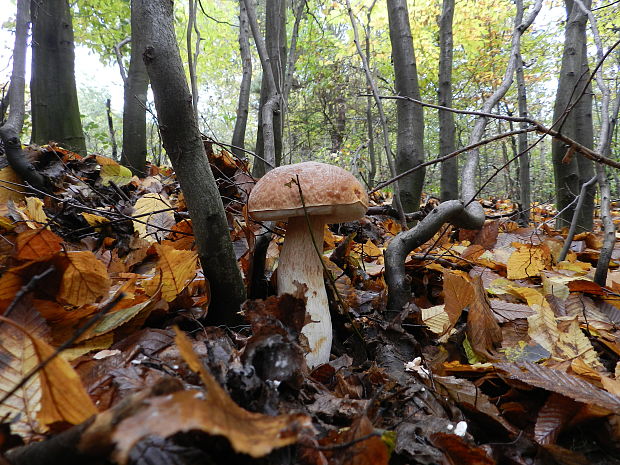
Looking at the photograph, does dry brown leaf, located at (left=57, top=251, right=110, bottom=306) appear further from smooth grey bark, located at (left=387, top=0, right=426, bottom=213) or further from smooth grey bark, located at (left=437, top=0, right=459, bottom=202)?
smooth grey bark, located at (left=437, top=0, right=459, bottom=202)

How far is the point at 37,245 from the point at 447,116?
558cm

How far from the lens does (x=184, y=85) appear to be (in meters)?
1.09

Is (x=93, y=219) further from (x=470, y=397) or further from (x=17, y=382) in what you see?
(x=470, y=397)

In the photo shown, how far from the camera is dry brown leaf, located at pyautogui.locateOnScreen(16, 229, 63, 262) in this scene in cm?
94

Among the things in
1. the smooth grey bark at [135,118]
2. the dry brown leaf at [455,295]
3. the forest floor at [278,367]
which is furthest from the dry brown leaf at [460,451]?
the smooth grey bark at [135,118]

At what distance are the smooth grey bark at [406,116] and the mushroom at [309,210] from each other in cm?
233

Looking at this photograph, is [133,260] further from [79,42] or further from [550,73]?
[550,73]

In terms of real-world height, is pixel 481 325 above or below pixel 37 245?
below

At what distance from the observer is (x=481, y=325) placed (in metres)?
1.37

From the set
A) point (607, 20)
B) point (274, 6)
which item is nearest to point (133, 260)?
point (274, 6)

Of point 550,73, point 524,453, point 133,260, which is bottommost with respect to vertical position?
point 524,453

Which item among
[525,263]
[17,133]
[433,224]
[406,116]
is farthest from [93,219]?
[406,116]

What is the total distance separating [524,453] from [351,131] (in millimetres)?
14399

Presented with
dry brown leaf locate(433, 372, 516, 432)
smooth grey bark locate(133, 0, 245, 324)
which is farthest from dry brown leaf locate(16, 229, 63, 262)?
dry brown leaf locate(433, 372, 516, 432)
